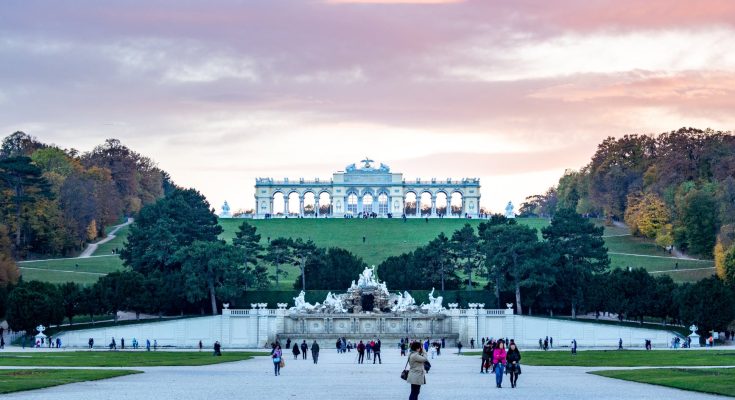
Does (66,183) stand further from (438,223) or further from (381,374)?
(381,374)

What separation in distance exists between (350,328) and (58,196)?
123ft

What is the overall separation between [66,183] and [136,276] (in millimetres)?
33686

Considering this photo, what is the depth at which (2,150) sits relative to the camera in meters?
134

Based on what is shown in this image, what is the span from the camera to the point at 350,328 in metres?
81.0

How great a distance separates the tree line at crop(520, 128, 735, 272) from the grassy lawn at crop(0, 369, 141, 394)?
146ft

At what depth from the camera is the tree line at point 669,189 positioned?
97500mm

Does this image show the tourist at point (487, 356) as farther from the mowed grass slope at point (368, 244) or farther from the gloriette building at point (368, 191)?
the gloriette building at point (368, 191)

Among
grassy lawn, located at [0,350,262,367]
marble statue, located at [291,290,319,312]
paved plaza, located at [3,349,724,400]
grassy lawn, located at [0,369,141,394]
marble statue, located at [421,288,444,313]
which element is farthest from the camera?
marble statue, located at [421,288,444,313]

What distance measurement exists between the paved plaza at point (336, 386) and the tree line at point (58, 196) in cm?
4372

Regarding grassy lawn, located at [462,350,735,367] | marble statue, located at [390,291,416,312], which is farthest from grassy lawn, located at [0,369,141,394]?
marble statue, located at [390,291,416,312]

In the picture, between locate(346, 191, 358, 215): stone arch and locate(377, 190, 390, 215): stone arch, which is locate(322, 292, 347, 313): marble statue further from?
locate(346, 191, 358, 215): stone arch

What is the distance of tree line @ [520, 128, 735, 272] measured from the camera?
97500 millimetres

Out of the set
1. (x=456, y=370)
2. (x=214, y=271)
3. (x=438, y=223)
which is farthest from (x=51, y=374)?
(x=438, y=223)

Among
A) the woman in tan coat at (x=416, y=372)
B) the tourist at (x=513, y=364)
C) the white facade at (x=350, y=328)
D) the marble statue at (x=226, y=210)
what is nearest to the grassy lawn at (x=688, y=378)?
the tourist at (x=513, y=364)
